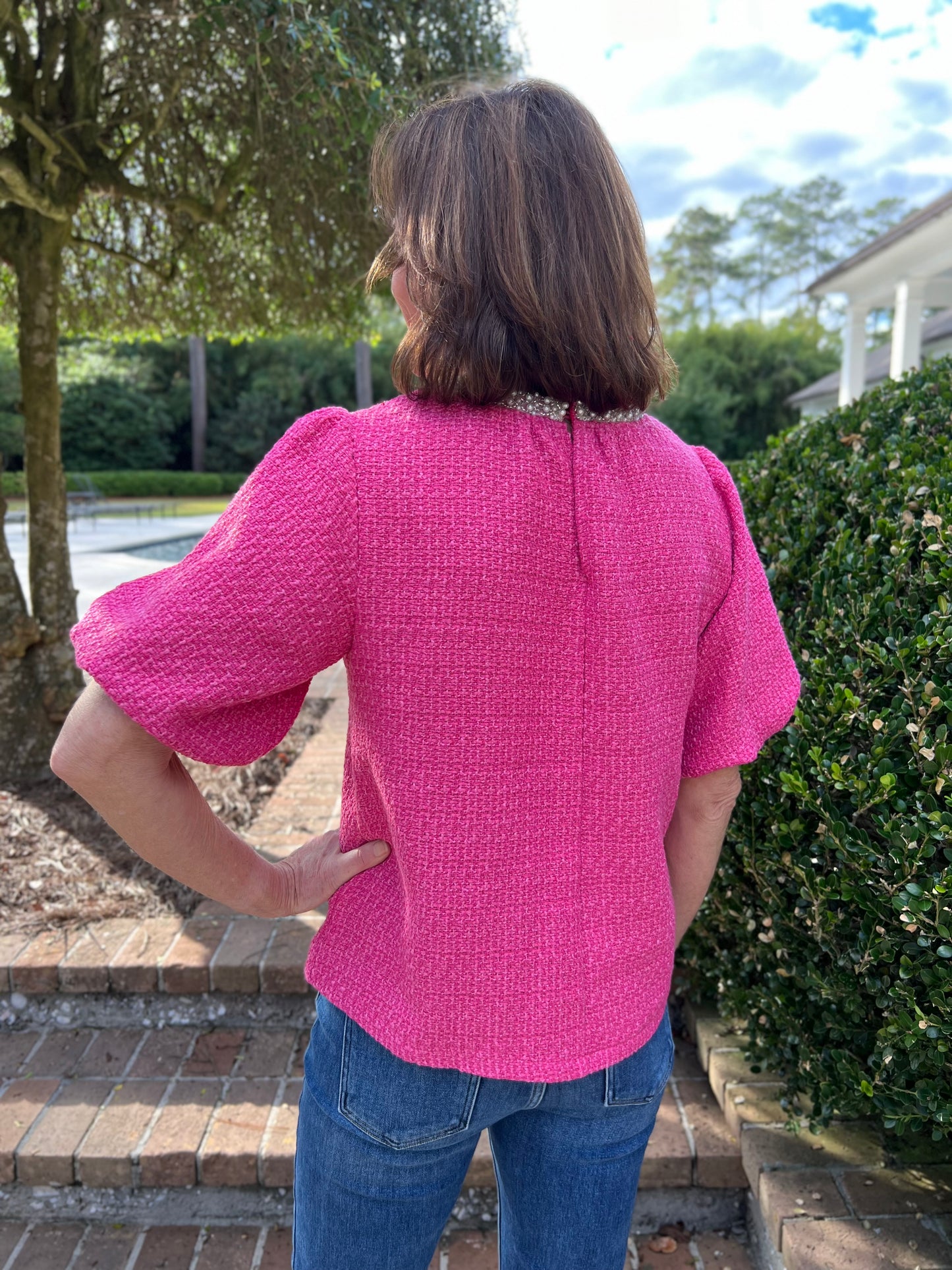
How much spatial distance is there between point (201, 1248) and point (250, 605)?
1.91m

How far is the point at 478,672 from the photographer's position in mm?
885

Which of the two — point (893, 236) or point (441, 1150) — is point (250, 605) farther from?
point (893, 236)

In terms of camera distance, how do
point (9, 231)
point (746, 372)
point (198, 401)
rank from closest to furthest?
point (9, 231) < point (746, 372) < point (198, 401)

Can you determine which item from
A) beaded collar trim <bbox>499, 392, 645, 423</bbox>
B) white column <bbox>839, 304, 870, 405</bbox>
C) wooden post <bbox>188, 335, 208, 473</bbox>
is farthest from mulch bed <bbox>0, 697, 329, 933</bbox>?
wooden post <bbox>188, 335, 208, 473</bbox>

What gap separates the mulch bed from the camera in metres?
2.92

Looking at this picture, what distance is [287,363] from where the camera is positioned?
121ft

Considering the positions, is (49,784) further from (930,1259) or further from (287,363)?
(287,363)

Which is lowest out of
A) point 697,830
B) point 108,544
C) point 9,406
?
point 108,544

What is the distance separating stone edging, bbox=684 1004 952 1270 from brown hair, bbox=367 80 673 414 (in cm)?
171

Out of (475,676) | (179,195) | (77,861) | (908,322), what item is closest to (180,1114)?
(77,861)

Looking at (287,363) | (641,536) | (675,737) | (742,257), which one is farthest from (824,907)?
(742,257)

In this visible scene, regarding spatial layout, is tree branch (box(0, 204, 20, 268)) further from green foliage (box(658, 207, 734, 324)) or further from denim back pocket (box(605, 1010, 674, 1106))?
green foliage (box(658, 207, 734, 324))

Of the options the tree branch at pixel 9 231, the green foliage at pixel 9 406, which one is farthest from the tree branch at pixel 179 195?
the green foliage at pixel 9 406

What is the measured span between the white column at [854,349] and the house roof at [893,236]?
3.49 feet
